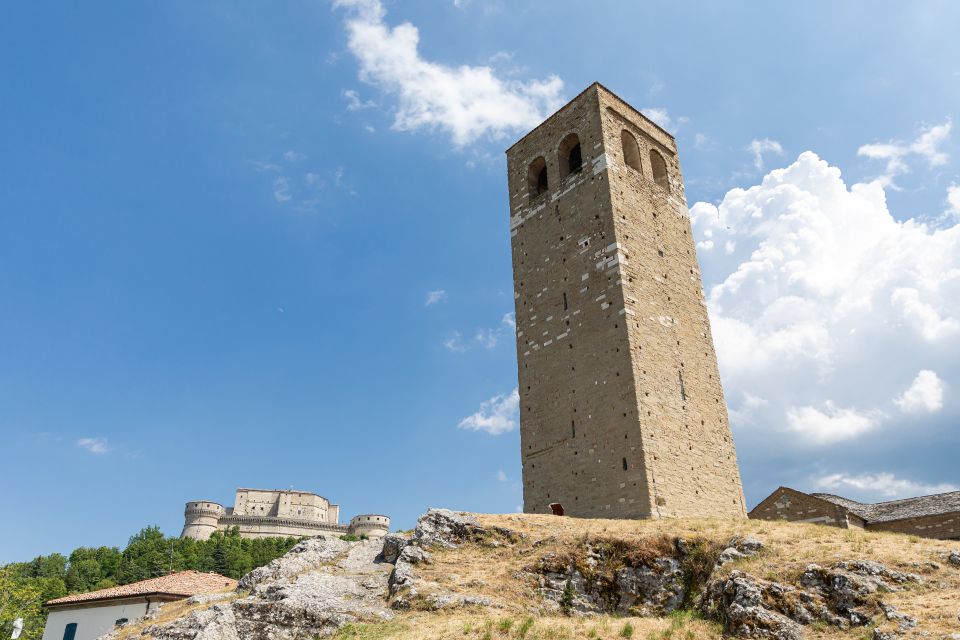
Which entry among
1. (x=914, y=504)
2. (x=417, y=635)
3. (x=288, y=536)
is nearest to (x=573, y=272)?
(x=417, y=635)

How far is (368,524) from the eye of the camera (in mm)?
102438

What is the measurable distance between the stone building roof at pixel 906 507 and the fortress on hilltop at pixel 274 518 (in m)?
74.3

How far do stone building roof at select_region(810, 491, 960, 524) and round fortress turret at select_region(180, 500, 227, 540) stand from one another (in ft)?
294

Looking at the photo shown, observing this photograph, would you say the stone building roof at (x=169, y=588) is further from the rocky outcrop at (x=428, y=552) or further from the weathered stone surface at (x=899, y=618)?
the weathered stone surface at (x=899, y=618)

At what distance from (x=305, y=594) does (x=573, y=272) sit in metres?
14.6

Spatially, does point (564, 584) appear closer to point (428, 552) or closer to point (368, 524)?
point (428, 552)

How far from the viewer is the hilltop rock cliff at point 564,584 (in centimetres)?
1262

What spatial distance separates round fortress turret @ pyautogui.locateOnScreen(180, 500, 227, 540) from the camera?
321 feet

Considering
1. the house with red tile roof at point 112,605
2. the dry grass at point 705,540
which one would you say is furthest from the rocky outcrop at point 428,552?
the house with red tile roof at point 112,605

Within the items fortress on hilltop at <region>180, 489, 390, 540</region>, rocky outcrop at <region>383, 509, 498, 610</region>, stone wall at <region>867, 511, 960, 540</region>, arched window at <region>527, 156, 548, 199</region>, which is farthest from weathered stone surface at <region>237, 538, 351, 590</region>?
fortress on hilltop at <region>180, 489, 390, 540</region>

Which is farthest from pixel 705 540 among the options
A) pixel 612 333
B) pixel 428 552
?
pixel 612 333

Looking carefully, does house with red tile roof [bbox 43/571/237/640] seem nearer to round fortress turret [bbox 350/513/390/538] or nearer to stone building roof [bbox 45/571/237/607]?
stone building roof [bbox 45/571/237/607]

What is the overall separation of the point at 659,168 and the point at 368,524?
281 ft

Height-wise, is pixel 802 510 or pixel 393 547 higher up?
pixel 802 510
